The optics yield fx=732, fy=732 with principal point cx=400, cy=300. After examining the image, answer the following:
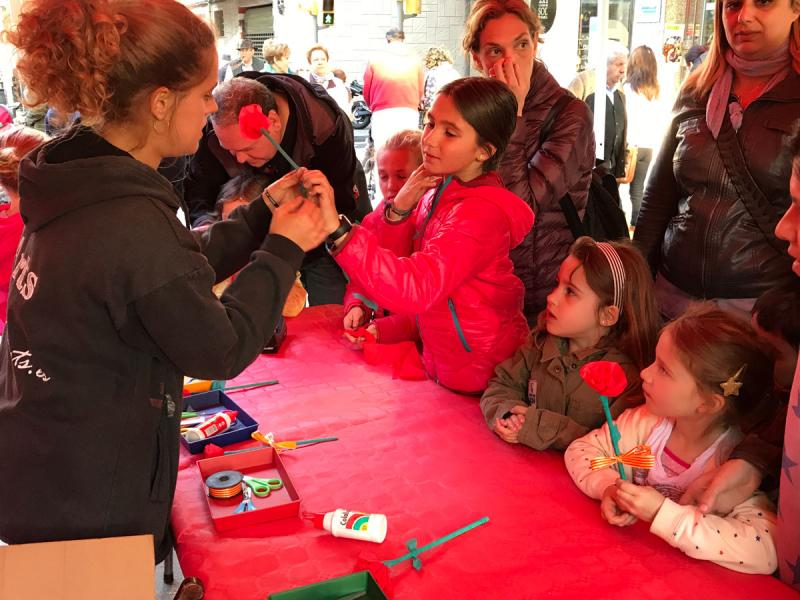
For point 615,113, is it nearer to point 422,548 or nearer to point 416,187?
point 416,187

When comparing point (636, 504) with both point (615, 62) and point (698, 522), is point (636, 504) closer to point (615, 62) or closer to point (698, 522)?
point (698, 522)

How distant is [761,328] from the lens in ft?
4.96

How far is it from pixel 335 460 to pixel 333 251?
1.44ft

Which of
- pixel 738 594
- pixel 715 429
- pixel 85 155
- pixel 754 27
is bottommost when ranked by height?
pixel 738 594

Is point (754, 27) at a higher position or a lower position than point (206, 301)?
higher

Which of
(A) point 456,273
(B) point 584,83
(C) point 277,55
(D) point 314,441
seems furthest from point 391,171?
(C) point 277,55

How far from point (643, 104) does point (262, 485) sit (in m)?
4.42

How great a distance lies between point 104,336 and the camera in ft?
3.56

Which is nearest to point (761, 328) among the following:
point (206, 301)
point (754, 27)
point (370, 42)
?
point (754, 27)

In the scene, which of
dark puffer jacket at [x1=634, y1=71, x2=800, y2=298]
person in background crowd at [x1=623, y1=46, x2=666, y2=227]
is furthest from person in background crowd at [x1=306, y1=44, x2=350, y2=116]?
dark puffer jacket at [x1=634, y1=71, x2=800, y2=298]

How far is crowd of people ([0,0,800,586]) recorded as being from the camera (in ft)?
3.46

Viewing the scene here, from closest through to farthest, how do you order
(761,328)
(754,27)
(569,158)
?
(761,328)
(754,27)
(569,158)

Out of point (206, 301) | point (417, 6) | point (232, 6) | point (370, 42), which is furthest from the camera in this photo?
point (232, 6)

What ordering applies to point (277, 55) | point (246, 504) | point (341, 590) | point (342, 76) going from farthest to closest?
point (342, 76) < point (277, 55) < point (246, 504) < point (341, 590)
